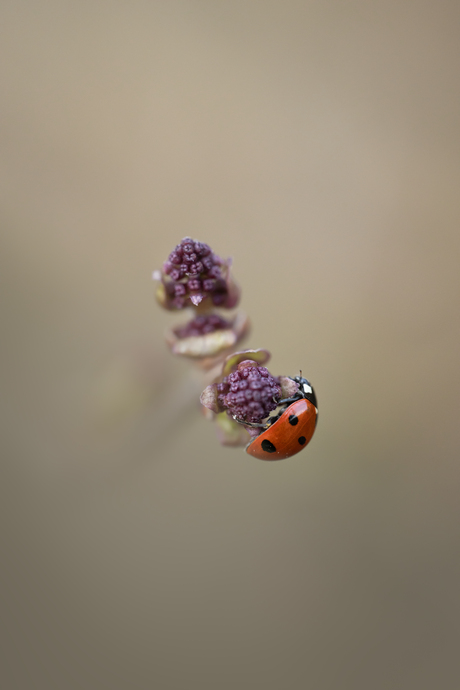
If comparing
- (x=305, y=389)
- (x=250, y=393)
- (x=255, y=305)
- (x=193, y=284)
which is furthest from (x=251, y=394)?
(x=255, y=305)

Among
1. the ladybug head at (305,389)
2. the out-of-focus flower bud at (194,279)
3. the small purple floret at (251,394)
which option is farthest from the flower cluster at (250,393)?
the out-of-focus flower bud at (194,279)

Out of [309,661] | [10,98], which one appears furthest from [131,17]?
[309,661]

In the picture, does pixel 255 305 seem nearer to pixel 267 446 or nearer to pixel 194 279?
pixel 194 279

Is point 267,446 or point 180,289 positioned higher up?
point 180,289

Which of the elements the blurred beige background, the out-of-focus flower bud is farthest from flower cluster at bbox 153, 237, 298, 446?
the blurred beige background

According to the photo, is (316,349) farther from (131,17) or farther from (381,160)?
(131,17)

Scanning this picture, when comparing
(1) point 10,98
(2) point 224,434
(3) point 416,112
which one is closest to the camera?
(2) point 224,434

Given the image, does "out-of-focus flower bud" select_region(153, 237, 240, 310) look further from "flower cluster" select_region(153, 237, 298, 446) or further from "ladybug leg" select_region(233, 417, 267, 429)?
"ladybug leg" select_region(233, 417, 267, 429)
